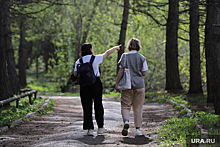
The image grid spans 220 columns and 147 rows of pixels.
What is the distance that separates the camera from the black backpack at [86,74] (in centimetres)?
650

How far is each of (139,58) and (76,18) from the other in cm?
1987

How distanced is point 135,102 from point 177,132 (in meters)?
1.12

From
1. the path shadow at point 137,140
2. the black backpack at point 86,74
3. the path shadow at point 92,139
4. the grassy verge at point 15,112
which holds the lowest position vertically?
the grassy verge at point 15,112

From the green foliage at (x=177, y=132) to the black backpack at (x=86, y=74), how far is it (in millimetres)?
1904

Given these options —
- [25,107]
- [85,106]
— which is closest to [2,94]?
[25,107]

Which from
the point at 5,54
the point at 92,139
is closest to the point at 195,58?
the point at 5,54

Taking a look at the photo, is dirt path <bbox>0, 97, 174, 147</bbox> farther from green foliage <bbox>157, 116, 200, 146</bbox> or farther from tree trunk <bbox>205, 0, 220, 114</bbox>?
tree trunk <bbox>205, 0, 220, 114</bbox>

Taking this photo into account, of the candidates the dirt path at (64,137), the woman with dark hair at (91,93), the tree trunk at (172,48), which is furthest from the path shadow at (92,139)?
the tree trunk at (172,48)

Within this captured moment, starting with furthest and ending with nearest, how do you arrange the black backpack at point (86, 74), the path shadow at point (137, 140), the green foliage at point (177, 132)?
the black backpack at point (86, 74), the path shadow at point (137, 140), the green foliage at point (177, 132)

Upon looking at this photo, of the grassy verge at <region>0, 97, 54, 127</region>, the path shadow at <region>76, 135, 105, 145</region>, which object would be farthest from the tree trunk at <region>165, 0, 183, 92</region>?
the path shadow at <region>76, 135, 105, 145</region>

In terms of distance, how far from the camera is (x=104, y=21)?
26766 millimetres

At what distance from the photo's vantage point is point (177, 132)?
648cm

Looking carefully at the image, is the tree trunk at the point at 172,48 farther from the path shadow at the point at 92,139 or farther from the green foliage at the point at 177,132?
the path shadow at the point at 92,139

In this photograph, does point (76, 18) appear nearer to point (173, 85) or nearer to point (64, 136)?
point (173, 85)
